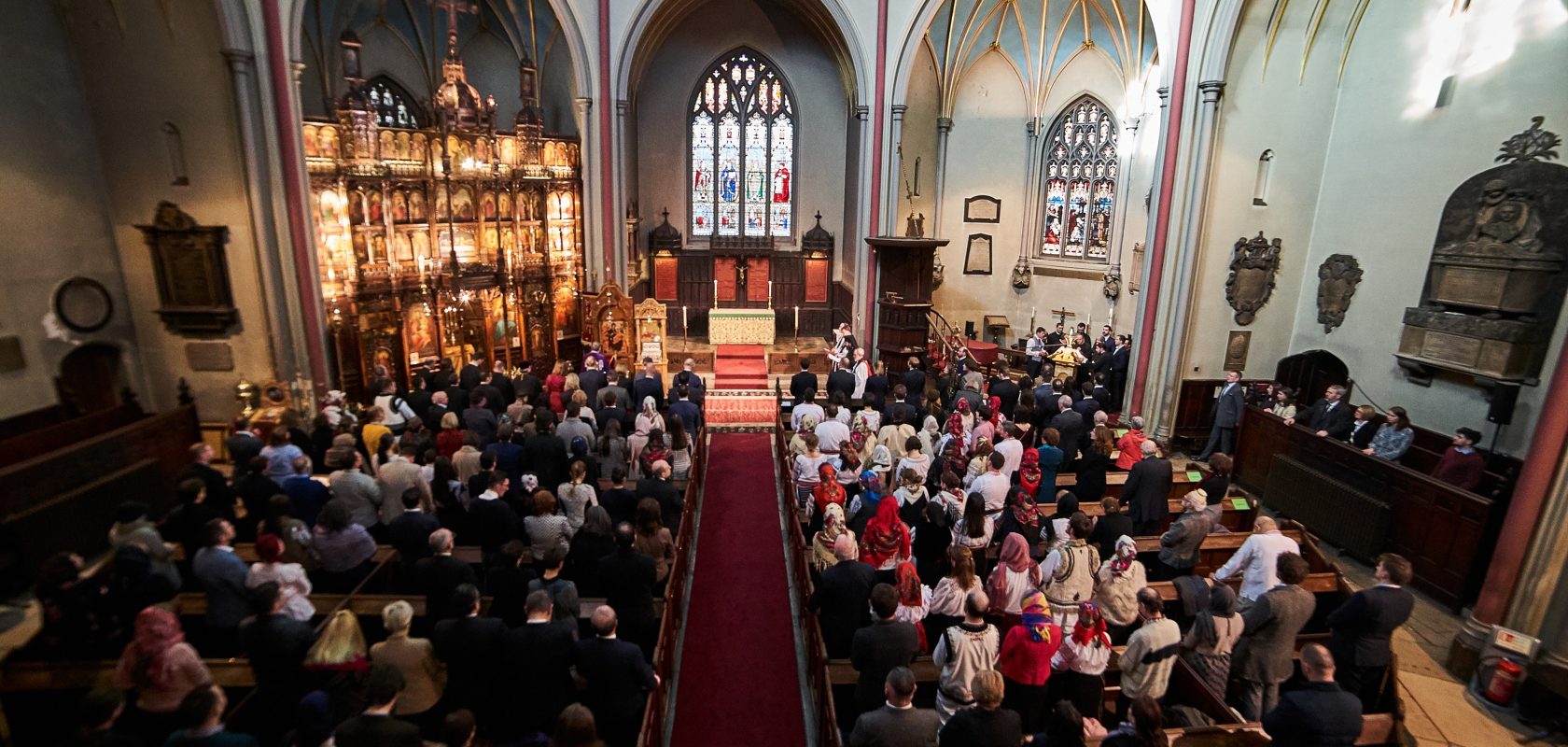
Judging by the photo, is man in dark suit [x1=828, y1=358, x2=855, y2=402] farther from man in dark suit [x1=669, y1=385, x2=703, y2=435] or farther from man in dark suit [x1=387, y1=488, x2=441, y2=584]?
man in dark suit [x1=387, y1=488, x2=441, y2=584]

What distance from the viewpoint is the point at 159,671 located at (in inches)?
169

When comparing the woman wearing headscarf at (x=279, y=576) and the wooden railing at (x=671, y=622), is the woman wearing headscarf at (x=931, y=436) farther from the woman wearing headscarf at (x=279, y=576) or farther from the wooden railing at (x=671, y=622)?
the woman wearing headscarf at (x=279, y=576)

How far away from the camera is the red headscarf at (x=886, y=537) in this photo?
19.2 feet

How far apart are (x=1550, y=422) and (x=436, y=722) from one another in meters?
9.65

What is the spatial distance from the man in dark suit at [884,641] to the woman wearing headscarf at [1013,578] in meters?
1.25

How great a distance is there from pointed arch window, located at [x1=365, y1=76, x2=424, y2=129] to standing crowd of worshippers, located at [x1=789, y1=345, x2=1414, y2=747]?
14007 millimetres

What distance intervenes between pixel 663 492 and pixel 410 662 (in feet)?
8.93

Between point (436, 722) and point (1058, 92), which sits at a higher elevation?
point (1058, 92)

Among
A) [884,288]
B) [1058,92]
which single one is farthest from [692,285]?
[1058,92]

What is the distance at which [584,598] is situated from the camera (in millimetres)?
6051

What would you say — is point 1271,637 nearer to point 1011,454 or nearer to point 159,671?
point 1011,454

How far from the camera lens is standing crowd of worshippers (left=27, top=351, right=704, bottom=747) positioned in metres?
4.32

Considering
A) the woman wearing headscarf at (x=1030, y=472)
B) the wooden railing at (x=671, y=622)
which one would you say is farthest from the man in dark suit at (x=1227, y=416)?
the wooden railing at (x=671, y=622)

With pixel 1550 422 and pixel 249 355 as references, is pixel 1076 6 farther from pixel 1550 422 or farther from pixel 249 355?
pixel 249 355
